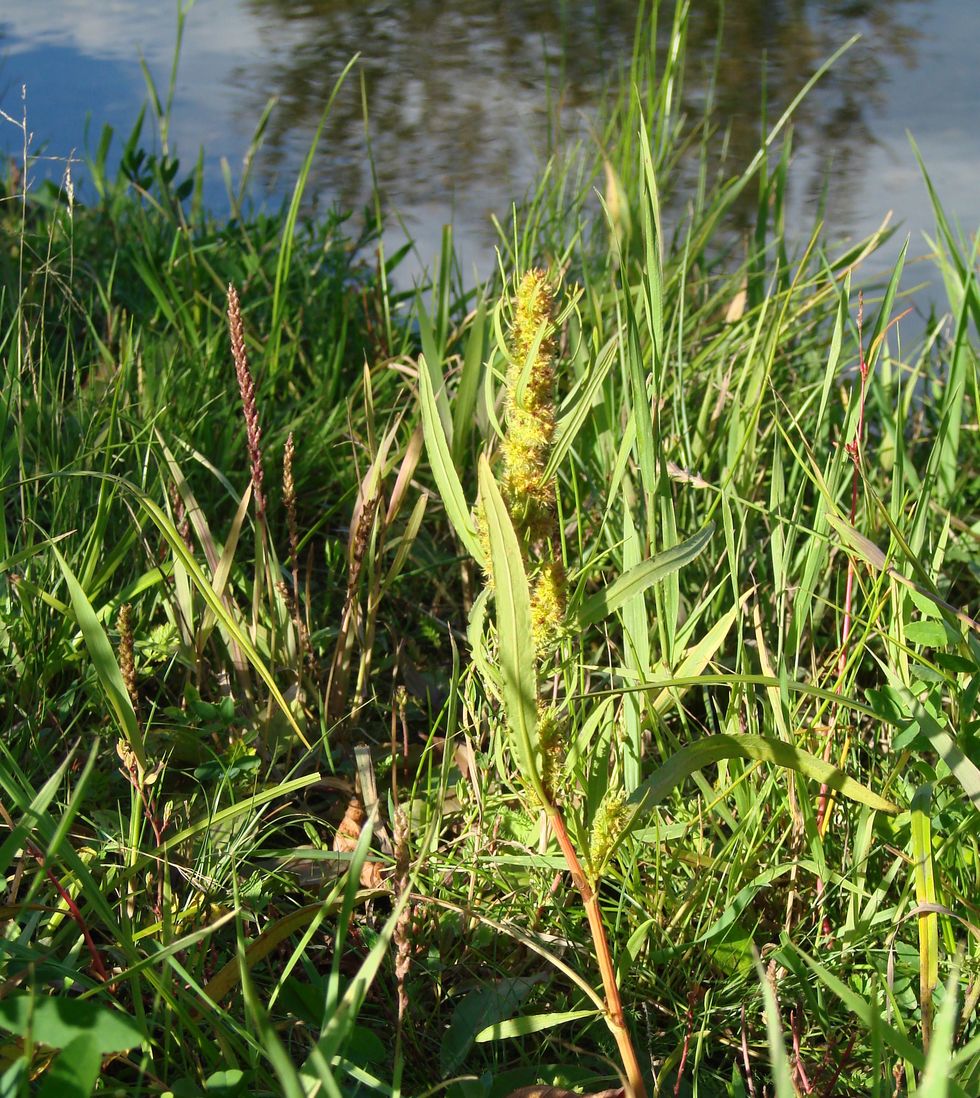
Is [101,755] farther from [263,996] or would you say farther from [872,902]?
[872,902]

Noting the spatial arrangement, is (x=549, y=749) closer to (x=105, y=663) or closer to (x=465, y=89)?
(x=105, y=663)

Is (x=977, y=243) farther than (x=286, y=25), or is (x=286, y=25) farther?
(x=286, y=25)

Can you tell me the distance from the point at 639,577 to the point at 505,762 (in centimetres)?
44

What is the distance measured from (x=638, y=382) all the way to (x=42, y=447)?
2.80 ft

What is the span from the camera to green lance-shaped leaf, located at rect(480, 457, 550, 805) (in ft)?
2.39

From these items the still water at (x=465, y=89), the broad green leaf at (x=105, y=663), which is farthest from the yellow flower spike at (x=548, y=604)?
the still water at (x=465, y=89)

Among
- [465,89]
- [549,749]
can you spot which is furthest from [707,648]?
[465,89]

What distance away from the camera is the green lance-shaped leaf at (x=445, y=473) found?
84 cm

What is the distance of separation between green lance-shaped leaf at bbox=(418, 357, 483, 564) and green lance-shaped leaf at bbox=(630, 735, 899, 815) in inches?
8.5

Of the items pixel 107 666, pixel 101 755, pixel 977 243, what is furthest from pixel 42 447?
pixel 977 243

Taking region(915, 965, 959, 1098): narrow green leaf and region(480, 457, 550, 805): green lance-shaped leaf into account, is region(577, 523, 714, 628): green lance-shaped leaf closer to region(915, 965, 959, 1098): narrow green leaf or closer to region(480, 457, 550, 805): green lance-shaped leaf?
region(480, 457, 550, 805): green lance-shaped leaf

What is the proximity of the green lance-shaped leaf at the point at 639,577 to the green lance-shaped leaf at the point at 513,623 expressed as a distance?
0.32 feet

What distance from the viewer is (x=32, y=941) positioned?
39.7 inches

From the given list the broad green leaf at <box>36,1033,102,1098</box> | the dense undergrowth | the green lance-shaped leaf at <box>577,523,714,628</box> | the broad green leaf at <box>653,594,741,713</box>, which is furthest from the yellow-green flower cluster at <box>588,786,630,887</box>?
the broad green leaf at <box>36,1033,102,1098</box>
